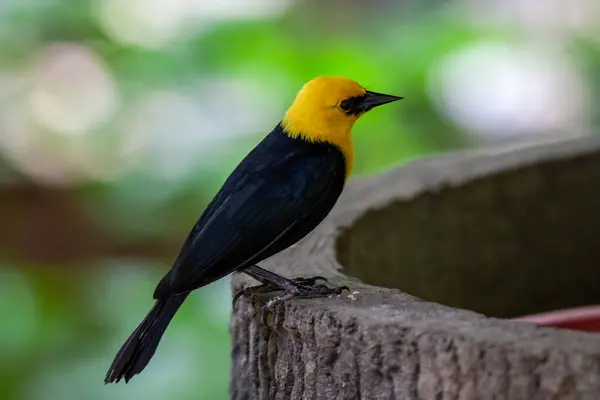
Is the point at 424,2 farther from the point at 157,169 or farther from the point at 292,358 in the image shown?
the point at 292,358

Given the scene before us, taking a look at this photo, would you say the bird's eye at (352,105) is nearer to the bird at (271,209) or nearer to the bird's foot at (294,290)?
the bird at (271,209)

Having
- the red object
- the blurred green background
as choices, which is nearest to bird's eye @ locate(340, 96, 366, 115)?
the red object

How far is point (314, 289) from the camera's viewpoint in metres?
1.08

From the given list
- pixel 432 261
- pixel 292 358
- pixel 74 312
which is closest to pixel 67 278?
pixel 74 312

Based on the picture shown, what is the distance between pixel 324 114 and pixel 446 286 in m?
0.47

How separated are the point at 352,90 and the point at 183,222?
1.63m

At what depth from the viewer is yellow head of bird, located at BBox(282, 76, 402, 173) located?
1.26 meters

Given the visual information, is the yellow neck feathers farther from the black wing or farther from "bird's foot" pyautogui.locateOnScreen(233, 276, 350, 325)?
"bird's foot" pyautogui.locateOnScreen(233, 276, 350, 325)

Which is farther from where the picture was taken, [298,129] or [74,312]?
[74,312]

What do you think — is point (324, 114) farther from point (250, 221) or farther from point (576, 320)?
point (576, 320)

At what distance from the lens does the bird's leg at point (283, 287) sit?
41.8 inches

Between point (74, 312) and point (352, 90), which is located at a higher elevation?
point (74, 312)

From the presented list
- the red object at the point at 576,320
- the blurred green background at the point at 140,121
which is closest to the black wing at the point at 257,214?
the red object at the point at 576,320

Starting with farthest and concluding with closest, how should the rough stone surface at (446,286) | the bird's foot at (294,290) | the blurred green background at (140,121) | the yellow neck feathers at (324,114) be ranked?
the blurred green background at (140,121)
the yellow neck feathers at (324,114)
the bird's foot at (294,290)
the rough stone surface at (446,286)
